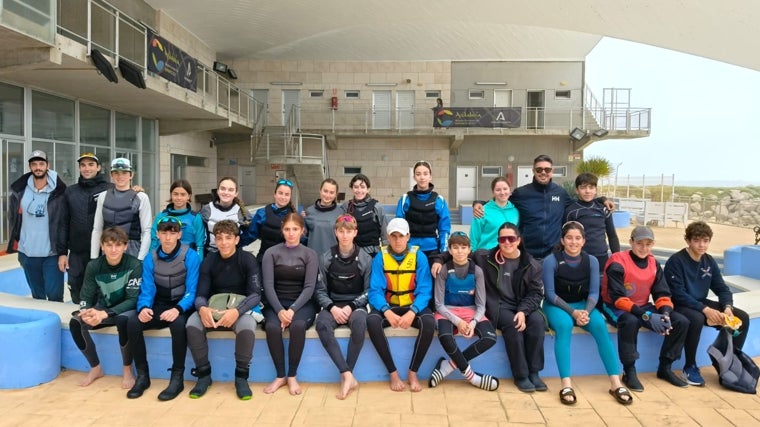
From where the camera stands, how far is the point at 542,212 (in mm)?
4594

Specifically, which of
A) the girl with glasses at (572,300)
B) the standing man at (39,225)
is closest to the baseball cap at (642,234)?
the girl with glasses at (572,300)

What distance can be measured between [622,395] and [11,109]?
11701mm

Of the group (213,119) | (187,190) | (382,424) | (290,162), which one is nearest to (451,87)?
(290,162)

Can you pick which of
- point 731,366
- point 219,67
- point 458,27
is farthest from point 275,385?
point 219,67

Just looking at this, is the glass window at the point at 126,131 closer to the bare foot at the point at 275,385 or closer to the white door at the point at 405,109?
the white door at the point at 405,109

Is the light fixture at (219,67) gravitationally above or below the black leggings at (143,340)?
above

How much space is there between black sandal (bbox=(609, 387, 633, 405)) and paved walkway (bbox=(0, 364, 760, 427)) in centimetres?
4

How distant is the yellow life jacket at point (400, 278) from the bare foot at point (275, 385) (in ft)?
3.54

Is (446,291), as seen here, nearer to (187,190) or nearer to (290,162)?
(187,190)

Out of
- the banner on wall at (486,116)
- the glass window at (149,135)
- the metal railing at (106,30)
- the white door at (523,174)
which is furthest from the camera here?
the white door at (523,174)

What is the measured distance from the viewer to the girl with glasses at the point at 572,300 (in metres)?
3.64

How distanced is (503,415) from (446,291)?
42.1 inches

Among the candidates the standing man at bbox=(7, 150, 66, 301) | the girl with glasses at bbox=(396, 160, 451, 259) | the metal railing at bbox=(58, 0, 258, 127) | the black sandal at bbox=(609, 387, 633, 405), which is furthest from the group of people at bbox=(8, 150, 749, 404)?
the metal railing at bbox=(58, 0, 258, 127)

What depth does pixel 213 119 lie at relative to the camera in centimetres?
1557
